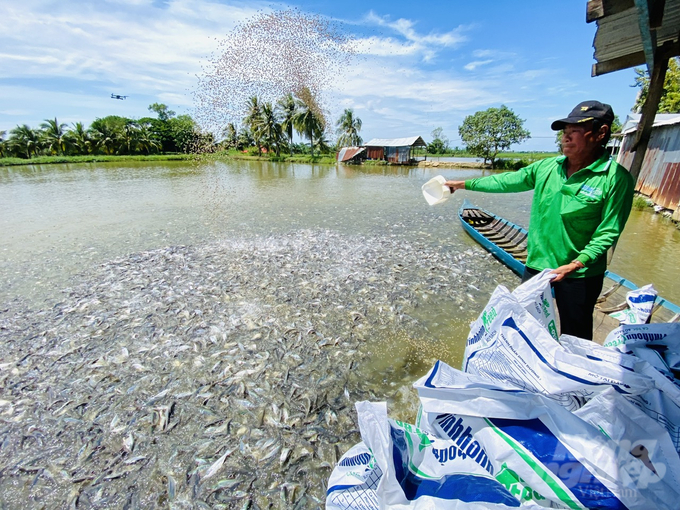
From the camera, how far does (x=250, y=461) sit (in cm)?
305

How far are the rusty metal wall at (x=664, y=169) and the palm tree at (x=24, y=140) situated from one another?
84.3 metres

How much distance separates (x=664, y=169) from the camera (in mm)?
14117

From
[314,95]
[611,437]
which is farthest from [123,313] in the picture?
[611,437]

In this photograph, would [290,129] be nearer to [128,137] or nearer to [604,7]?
[128,137]

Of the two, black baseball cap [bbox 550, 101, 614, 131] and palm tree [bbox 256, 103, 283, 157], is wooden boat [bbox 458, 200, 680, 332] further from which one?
palm tree [bbox 256, 103, 283, 157]

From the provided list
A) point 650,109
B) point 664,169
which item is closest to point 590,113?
point 650,109

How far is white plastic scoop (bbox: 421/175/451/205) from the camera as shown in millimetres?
3406

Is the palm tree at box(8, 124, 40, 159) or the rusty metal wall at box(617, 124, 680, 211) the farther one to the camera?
the palm tree at box(8, 124, 40, 159)

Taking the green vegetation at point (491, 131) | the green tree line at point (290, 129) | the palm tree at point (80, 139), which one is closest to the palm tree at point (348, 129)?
the green tree line at point (290, 129)

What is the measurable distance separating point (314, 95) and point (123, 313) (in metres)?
5.20

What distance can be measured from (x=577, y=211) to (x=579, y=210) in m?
0.02

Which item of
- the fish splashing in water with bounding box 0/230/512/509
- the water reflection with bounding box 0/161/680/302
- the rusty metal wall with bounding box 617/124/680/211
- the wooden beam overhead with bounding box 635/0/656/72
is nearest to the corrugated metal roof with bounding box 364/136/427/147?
the water reflection with bounding box 0/161/680/302

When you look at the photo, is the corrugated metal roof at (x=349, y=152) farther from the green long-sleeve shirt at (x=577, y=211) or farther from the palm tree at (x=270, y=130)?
the green long-sleeve shirt at (x=577, y=211)

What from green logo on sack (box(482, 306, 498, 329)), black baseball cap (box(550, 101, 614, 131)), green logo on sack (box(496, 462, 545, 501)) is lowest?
green logo on sack (box(496, 462, 545, 501))
